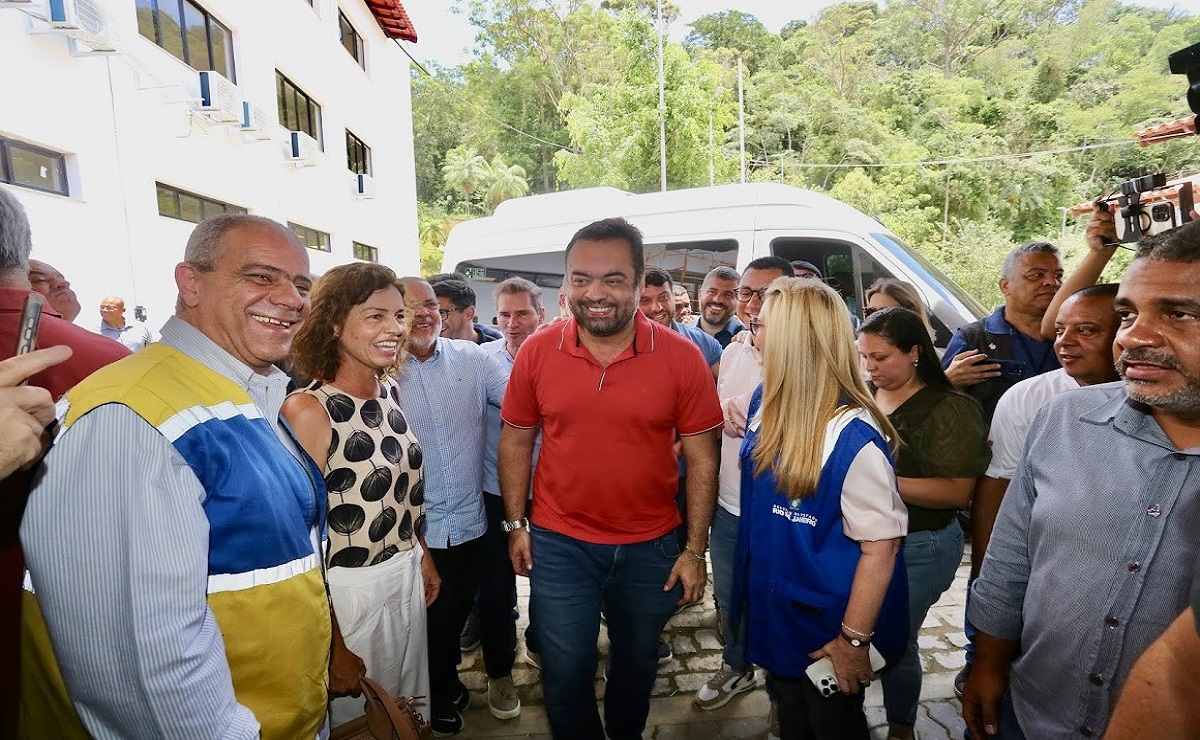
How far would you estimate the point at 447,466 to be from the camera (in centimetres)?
279

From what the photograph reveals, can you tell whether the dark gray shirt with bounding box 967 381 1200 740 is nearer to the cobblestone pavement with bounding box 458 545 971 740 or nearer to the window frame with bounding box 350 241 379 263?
the cobblestone pavement with bounding box 458 545 971 740

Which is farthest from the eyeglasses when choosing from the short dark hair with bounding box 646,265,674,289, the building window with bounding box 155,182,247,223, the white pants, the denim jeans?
the building window with bounding box 155,182,247,223

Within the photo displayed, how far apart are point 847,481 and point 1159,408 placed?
0.75 metres

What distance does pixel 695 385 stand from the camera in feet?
8.14

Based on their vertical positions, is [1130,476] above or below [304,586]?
above

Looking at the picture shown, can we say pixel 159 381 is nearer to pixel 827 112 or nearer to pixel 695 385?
pixel 695 385

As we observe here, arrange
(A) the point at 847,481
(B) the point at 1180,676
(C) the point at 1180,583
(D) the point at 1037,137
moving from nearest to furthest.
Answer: (B) the point at 1180,676, (C) the point at 1180,583, (A) the point at 847,481, (D) the point at 1037,137

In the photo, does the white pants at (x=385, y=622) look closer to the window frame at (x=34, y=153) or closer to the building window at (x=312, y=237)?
the window frame at (x=34, y=153)

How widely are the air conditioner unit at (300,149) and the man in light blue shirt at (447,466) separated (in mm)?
10251

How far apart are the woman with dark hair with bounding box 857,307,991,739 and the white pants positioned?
190 centimetres

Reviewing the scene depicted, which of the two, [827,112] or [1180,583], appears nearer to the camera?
[1180,583]

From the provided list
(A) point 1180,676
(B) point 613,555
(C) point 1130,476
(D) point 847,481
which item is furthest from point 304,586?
(C) point 1130,476

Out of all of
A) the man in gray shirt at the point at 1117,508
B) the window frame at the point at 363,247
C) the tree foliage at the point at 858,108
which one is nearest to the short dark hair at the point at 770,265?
the man in gray shirt at the point at 1117,508

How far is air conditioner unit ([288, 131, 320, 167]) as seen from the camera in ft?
37.0
